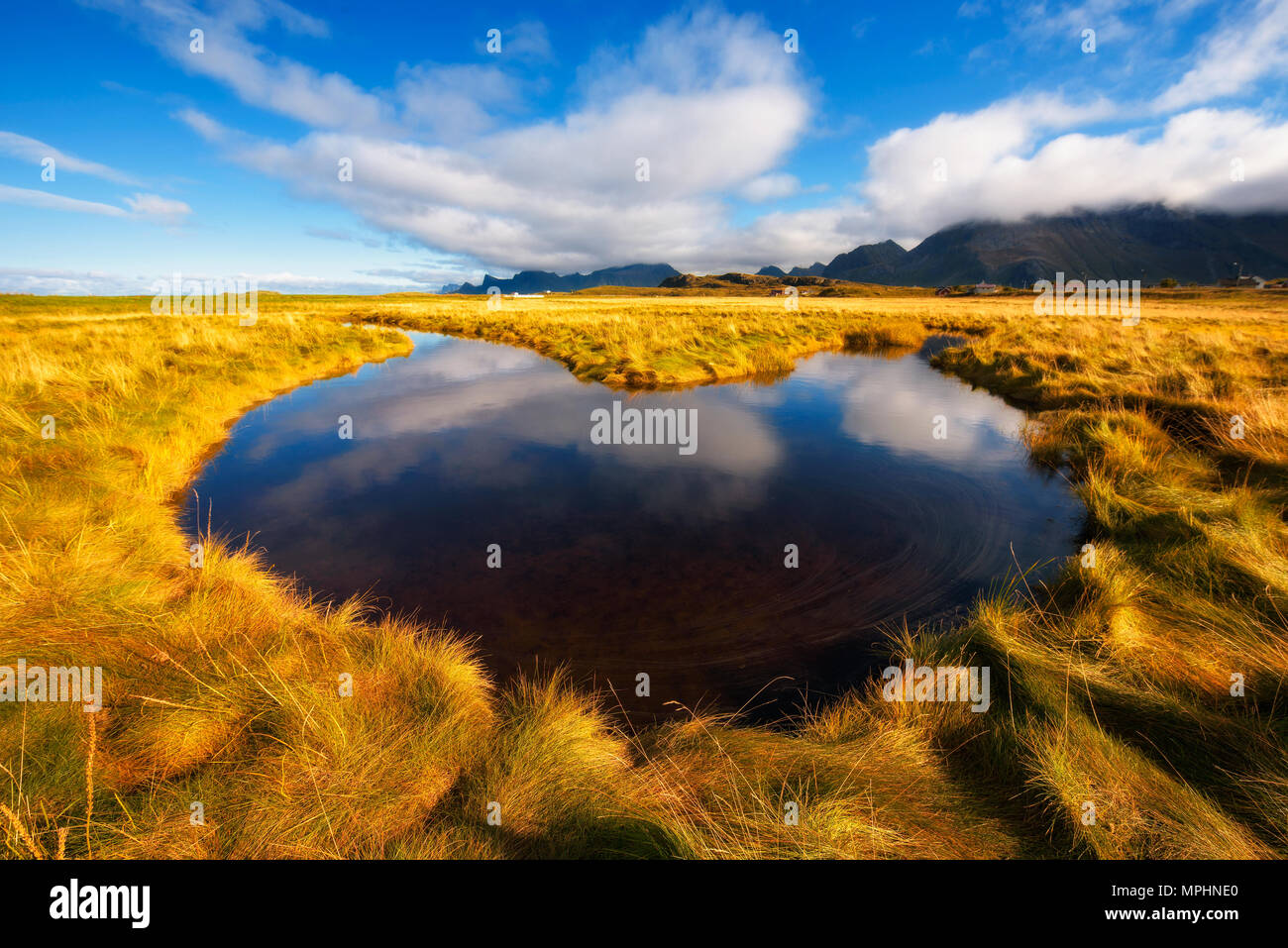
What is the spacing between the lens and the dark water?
4.82 meters

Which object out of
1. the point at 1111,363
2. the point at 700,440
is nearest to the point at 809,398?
the point at 700,440

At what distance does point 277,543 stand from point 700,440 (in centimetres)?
801

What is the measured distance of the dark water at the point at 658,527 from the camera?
482cm

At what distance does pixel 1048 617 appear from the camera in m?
4.61

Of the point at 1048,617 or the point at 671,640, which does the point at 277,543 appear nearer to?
the point at 671,640
